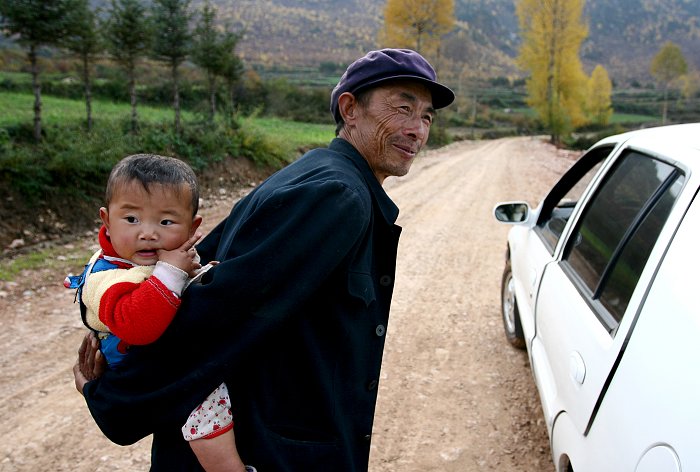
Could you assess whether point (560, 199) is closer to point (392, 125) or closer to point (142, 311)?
point (392, 125)

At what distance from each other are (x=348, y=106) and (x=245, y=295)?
28.7 inches

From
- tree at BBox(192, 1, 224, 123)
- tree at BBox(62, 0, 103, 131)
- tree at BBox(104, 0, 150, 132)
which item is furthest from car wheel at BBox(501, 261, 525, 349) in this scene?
tree at BBox(192, 1, 224, 123)

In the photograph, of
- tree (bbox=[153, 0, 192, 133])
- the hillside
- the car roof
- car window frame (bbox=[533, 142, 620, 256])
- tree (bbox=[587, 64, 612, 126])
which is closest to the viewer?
the car roof

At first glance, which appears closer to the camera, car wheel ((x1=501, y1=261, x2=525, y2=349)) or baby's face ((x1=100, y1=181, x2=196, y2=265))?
baby's face ((x1=100, y1=181, x2=196, y2=265))

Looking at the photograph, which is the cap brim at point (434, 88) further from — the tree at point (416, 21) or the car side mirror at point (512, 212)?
the tree at point (416, 21)

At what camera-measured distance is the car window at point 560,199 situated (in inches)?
124

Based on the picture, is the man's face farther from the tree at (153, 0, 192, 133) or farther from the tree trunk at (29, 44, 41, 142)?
the tree at (153, 0, 192, 133)

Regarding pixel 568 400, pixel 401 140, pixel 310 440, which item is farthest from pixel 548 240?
pixel 310 440

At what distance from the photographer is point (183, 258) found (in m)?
1.29

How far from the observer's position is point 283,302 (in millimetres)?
1207

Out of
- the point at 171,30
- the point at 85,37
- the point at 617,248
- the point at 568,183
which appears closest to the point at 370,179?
the point at 617,248

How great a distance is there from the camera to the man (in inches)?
47.2

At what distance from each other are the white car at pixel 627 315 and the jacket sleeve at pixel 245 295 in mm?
871

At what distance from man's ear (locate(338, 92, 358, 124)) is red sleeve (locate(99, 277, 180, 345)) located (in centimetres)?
77
